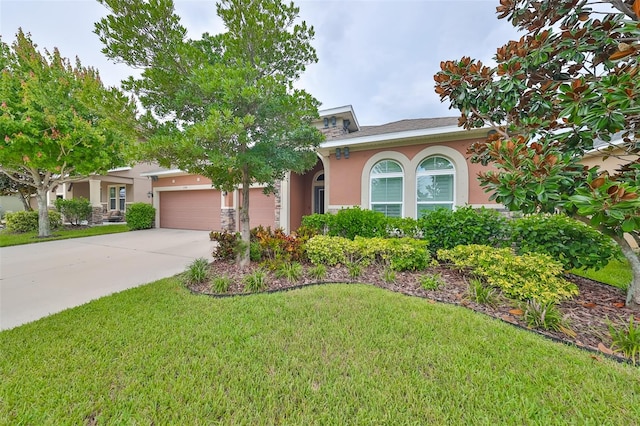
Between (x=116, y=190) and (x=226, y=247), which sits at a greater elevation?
(x=116, y=190)

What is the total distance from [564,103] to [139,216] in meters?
16.5

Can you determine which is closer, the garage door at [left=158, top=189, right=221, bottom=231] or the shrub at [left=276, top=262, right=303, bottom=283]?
the shrub at [left=276, top=262, right=303, bottom=283]

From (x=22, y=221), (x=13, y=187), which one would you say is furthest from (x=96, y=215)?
(x=13, y=187)

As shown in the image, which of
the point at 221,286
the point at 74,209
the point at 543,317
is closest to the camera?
the point at 543,317

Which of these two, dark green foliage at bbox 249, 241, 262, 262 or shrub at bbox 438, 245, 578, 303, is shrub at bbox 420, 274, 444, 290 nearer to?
shrub at bbox 438, 245, 578, 303

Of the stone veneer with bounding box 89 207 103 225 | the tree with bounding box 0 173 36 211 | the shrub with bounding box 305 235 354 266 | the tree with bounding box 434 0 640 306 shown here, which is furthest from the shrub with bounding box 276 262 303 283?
the tree with bounding box 0 173 36 211

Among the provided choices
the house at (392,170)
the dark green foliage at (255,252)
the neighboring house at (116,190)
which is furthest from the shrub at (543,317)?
the neighboring house at (116,190)

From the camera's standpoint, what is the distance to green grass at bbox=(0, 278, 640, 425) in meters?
1.79

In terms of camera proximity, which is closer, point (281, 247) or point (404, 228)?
point (281, 247)

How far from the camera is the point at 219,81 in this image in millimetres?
3812

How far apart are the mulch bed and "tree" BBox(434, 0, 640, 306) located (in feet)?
1.62

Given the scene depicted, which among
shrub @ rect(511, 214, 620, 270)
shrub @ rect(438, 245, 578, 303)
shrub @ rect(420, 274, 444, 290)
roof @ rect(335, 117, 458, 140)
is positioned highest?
roof @ rect(335, 117, 458, 140)

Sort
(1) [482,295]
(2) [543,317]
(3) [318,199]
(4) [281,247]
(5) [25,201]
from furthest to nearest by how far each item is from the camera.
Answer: (5) [25,201]
(3) [318,199]
(4) [281,247]
(1) [482,295]
(2) [543,317]

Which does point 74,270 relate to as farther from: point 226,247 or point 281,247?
point 281,247
